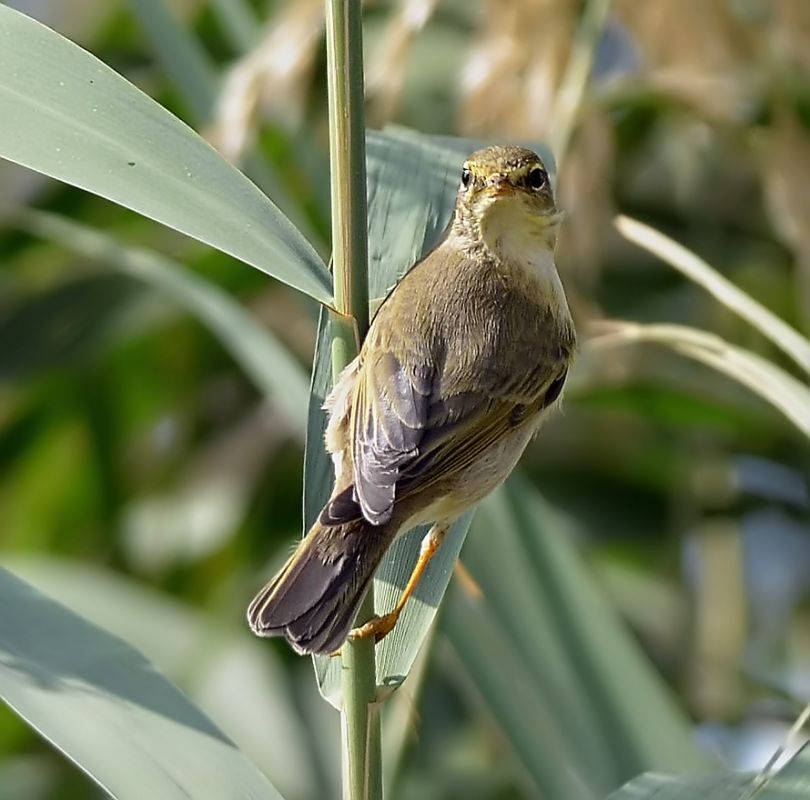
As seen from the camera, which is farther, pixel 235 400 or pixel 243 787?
pixel 235 400

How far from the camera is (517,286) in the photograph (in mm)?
1863

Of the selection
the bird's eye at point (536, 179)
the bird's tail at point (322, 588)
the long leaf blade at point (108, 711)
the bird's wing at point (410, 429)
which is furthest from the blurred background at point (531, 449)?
the long leaf blade at point (108, 711)

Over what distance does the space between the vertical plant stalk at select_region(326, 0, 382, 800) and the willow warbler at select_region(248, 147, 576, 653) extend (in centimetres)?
7

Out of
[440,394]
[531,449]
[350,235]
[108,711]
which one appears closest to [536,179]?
[440,394]

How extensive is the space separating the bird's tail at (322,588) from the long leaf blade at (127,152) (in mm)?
284

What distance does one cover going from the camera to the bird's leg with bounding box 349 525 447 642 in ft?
4.37

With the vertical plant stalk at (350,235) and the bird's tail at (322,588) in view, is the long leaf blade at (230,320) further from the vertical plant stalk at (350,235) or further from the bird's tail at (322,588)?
the vertical plant stalk at (350,235)

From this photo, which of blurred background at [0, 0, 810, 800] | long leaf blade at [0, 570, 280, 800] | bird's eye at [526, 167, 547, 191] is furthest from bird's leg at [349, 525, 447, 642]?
blurred background at [0, 0, 810, 800]

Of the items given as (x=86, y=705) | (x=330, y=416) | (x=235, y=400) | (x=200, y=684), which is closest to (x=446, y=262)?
(x=330, y=416)

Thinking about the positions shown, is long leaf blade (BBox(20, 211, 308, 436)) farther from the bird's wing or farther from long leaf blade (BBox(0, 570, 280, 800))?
long leaf blade (BBox(0, 570, 280, 800))

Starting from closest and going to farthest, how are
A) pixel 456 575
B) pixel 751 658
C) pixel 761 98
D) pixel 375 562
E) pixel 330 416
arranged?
pixel 375 562 → pixel 330 416 → pixel 456 575 → pixel 761 98 → pixel 751 658

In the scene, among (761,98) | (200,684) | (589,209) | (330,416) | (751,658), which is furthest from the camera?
(751,658)

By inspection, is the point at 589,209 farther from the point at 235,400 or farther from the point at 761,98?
the point at 235,400

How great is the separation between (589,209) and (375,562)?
1.10m
